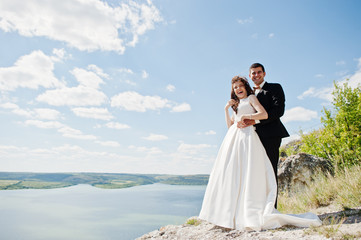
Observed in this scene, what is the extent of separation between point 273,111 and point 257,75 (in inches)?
30.8

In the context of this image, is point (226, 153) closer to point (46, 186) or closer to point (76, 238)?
point (76, 238)

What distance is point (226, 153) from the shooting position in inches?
165

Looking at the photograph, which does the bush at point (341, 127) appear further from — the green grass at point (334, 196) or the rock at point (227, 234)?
the rock at point (227, 234)

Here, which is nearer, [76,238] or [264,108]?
[264,108]

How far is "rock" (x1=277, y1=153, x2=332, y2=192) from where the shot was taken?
745 cm

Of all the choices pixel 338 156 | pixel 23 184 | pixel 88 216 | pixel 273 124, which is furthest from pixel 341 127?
pixel 23 184

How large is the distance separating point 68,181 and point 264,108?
364ft

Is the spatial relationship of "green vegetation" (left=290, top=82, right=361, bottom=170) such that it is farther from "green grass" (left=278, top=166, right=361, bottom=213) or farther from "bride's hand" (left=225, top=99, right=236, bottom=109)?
"bride's hand" (left=225, top=99, right=236, bottom=109)

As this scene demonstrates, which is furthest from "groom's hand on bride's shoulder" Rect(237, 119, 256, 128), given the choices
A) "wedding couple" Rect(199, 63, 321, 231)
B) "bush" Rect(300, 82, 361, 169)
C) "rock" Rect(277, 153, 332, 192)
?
"bush" Rect(300, 82, 361, 169)

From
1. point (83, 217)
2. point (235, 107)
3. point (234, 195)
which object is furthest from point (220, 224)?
point (83, 217)

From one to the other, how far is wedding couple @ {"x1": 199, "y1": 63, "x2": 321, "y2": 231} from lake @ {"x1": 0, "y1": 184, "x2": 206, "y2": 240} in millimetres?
31471

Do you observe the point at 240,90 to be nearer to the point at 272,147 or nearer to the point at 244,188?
the point at 272,147

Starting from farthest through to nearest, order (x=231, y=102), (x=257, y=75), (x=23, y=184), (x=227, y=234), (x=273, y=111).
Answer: (x=23, y=184) → (x=231, y=102) → (x=257, y=75) → (x=273, y=111) → (x=227, y=234)

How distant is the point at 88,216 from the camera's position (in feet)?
213
